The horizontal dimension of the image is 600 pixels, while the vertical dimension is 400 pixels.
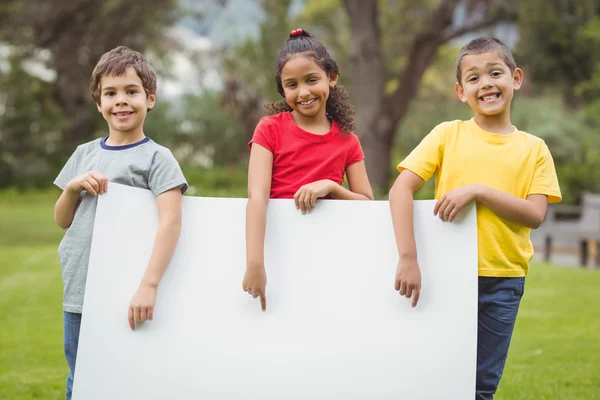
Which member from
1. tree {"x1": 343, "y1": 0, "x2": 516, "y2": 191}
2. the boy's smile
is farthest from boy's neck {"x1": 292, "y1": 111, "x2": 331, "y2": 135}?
tree {"x1": 343, "y1": 0, "x2": 516, "y2": 191}

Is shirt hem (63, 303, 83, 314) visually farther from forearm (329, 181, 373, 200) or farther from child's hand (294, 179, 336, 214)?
forearm (329, 181, 373, 200)

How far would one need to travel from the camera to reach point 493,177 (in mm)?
2424

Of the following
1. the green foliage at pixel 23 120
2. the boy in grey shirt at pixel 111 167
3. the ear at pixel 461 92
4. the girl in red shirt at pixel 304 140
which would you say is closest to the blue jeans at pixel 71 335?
the boy in grey shirt at pixel 111 167

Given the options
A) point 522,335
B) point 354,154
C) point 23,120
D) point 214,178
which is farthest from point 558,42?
point 354,154

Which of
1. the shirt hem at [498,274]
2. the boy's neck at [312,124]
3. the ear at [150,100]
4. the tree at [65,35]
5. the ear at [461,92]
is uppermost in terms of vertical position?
the tree at [65,35]

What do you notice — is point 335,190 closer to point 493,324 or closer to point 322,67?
point 322,67

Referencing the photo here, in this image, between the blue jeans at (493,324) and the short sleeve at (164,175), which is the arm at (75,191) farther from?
the blue jeans at (493,324)

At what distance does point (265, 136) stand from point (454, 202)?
2.23ft

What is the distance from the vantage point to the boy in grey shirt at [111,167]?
97.7 inches

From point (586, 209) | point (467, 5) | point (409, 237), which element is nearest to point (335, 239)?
point (409, 237)

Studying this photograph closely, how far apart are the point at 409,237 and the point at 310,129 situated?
57 cm

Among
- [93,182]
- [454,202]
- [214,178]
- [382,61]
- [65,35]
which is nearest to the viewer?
[454,202]

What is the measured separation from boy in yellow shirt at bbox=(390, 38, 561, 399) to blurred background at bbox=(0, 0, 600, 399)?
1.37 meters

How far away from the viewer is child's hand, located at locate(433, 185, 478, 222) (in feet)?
7.41
